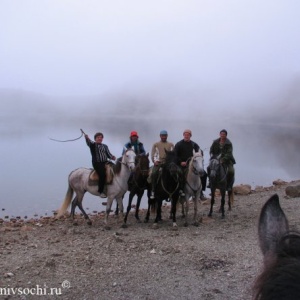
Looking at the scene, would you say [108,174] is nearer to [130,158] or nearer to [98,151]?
[98,151]

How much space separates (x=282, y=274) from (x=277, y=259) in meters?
0.13

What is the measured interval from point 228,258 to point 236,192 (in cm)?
923

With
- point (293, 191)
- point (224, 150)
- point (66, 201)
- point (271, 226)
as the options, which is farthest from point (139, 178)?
point (271, 226)

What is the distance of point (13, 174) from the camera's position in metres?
22.0

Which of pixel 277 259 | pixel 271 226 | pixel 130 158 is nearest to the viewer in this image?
pixel 277 259

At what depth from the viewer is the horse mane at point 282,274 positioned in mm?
1157

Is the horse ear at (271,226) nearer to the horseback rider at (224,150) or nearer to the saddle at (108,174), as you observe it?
the saddle at (108,174)

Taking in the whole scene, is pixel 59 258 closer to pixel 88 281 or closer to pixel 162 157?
pixel 88 281

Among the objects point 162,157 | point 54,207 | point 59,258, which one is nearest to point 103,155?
point 162,157

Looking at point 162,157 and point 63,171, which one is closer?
point 162,157

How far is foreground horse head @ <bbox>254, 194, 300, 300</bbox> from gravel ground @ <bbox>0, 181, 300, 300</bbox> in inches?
125

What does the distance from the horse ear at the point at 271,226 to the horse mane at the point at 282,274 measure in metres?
0.17

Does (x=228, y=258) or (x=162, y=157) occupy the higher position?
(x=162, y=157)

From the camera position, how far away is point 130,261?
6.39 meters
